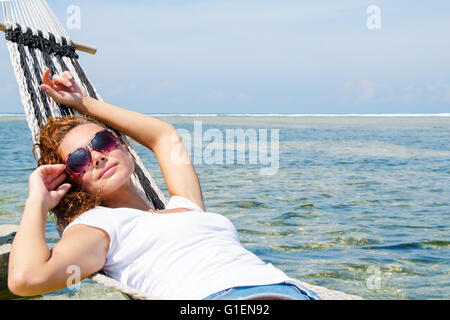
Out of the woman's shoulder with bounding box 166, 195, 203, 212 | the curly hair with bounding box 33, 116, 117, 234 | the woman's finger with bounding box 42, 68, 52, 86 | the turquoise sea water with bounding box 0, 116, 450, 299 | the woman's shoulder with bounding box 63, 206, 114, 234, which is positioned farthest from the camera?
the turquoise sea water with bounding box 0, 116, 450, 299

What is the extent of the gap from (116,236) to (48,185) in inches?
13.5

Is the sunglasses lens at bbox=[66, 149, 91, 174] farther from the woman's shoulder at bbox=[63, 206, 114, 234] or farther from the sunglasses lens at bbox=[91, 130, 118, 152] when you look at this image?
the woman's shoulder at bbox=[63, 206, 114, 234]

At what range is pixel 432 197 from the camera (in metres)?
6.09

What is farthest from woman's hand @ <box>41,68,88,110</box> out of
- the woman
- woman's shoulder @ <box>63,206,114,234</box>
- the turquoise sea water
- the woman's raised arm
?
the turquoise sea water

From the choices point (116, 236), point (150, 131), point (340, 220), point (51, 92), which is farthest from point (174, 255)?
point (340, 220)

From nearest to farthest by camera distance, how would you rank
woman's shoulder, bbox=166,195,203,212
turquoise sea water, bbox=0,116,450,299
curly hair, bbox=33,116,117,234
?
curly hair, bbox=33,116,117,234 < woman's shoulder, bbox=166,195,203,212 < turquoise sea water, bbox=0,116,450,299

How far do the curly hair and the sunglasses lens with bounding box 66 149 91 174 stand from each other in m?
0.06

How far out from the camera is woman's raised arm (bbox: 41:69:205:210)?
1.97 meters

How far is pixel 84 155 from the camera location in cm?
172

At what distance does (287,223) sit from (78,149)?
3250 millimetres

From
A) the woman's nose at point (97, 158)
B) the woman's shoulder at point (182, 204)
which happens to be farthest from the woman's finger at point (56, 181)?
the woman's shoulder at point (182, 204)

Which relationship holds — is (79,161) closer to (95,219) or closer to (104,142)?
(104,142)
